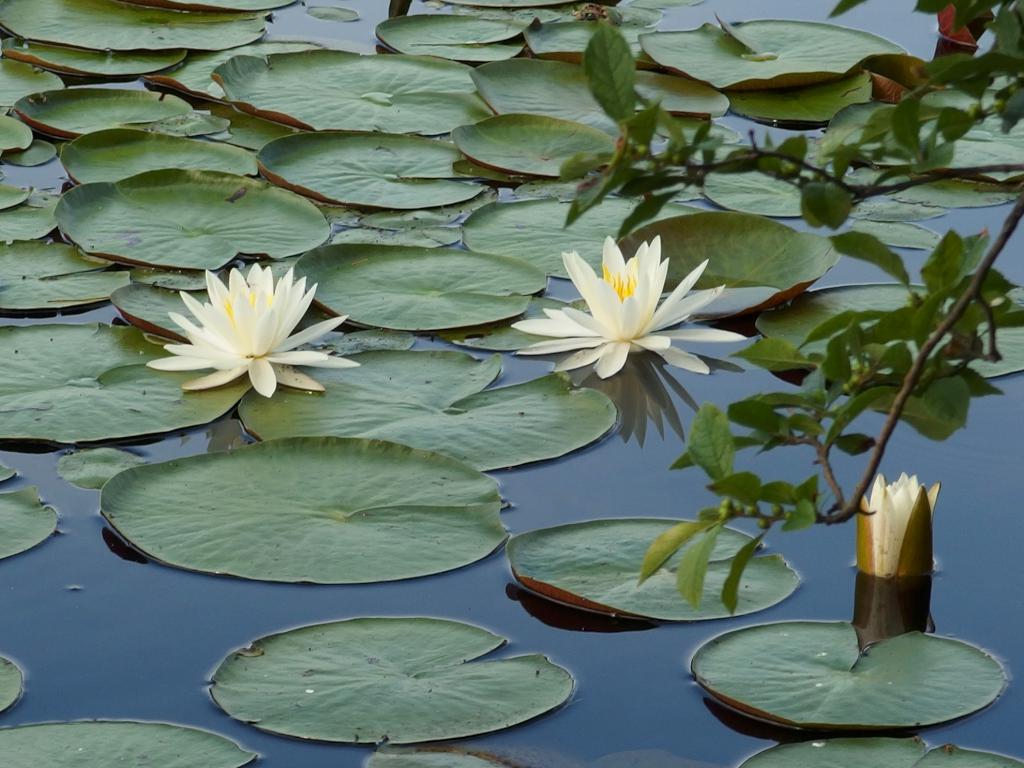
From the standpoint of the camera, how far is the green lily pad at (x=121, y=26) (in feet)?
14.5

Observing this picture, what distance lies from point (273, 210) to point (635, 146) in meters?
2.41

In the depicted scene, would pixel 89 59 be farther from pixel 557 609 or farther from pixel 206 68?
pixel 557 609

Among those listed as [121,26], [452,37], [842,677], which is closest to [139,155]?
[121,26]

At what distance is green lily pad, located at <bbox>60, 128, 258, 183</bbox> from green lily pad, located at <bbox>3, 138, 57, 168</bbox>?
0.15m

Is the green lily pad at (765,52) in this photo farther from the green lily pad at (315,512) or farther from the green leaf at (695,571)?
the green leaf at (695,571)

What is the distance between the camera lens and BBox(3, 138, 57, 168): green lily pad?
364cm

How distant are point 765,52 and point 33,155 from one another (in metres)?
2.14

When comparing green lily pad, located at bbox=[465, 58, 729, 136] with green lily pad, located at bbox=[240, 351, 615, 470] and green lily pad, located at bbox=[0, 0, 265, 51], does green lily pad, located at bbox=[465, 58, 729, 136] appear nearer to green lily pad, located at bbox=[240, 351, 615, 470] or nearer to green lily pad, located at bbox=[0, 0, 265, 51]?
green lily pad, located at bbox=[0, 0, 265, 51]

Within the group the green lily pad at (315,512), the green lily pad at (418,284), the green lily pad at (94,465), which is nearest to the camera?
the green lily pad at (315,512)

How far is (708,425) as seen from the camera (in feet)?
3.73

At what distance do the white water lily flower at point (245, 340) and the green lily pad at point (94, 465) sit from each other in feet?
0.77

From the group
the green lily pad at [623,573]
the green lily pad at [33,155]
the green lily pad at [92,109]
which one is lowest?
the green lily pad at [623,573]

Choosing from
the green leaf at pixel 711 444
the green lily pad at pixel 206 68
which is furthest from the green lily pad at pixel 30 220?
the green leaf at pixel 711 444

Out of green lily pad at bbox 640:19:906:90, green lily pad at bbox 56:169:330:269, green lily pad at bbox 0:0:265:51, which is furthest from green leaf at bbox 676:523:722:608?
green lily pad at bbox 0:0:265:51
